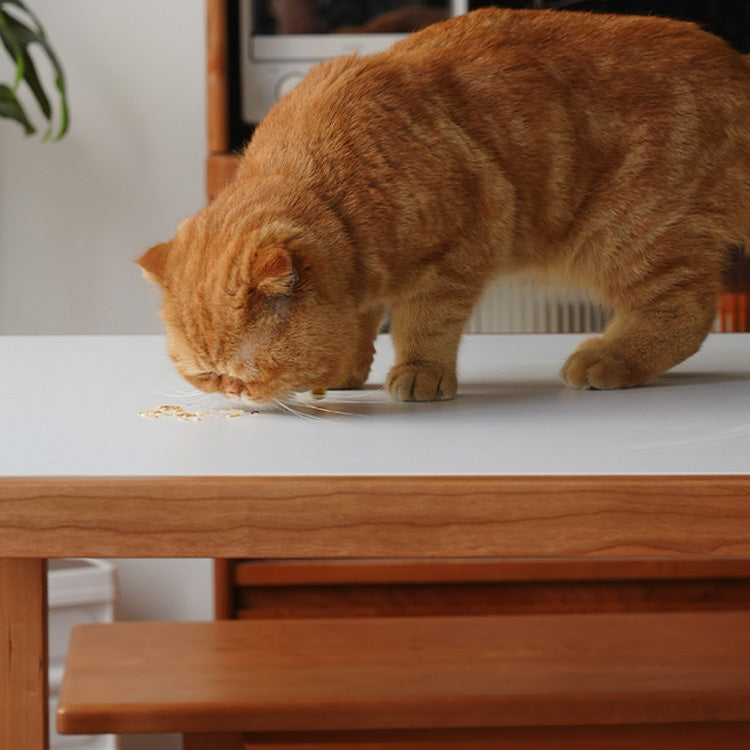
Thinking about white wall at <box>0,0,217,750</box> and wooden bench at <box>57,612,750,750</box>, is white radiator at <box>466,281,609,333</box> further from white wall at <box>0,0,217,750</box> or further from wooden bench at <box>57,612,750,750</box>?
wooden bench at <box>57,612,750,750</box>

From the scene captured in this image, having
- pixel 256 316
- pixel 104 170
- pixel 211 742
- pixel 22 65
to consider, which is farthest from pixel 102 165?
pixel 256 316

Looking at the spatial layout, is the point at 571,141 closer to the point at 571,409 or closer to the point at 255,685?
the point at 571,409

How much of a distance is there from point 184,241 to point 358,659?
57 centimetres

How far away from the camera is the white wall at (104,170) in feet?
8.16

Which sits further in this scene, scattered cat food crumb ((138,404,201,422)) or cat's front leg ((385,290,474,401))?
cat's front leg ((385,290,474,401))

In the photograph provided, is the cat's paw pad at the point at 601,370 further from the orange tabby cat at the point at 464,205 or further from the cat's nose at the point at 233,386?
the cat's nose at the point at 233,386

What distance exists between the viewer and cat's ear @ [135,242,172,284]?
1.04 meters

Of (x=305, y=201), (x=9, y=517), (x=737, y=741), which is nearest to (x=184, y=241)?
(x=305, y=201)

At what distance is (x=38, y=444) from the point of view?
86 centimetres

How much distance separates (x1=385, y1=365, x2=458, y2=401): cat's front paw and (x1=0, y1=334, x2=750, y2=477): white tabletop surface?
0.8 inches

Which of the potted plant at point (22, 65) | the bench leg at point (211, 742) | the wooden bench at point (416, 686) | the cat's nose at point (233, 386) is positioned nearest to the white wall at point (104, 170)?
the potted plant at point (22, 65)

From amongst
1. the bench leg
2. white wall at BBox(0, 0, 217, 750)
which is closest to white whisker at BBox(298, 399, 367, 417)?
the bench leg

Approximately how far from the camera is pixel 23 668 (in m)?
0.82

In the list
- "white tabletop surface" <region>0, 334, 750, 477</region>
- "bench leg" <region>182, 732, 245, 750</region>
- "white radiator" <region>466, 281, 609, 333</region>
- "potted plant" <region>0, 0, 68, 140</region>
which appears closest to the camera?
"white tabletop surface" <region>0, 334, 750, 477</region>
